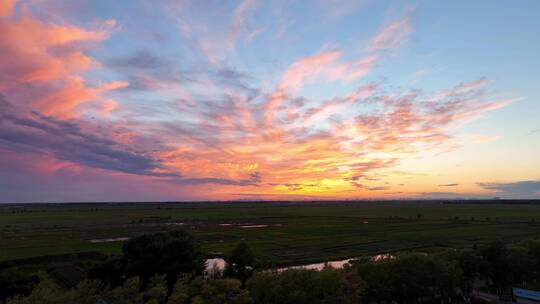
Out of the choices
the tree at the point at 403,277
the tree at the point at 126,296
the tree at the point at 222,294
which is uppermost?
the tree at the point at 126,296

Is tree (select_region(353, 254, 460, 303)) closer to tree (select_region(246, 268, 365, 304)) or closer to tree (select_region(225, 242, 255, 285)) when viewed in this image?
tree (select_region(246, 268, 365, 304))

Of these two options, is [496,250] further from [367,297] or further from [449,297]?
[367,297]

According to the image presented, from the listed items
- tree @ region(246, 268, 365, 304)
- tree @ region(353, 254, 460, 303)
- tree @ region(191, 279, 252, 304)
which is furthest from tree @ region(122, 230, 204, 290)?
tree @ region(353, 254, 460, 303)

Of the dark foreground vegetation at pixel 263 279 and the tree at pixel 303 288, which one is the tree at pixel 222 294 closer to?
the dark foreground vegetation at pixel 263 279

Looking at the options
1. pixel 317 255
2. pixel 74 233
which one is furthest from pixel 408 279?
pixel 74 233

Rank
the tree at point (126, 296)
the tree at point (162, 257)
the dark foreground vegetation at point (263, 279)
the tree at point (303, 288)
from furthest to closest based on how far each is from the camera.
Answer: the tree at point (162, 257)
the tree at point (303, 288)
the dark foreground vegetation at point (263, 279)
the tree at point (126, 296)

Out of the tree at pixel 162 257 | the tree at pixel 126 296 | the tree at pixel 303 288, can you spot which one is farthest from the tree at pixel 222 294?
the tree at pixel 162 257

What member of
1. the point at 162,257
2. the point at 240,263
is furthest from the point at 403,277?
the point at 162,257
